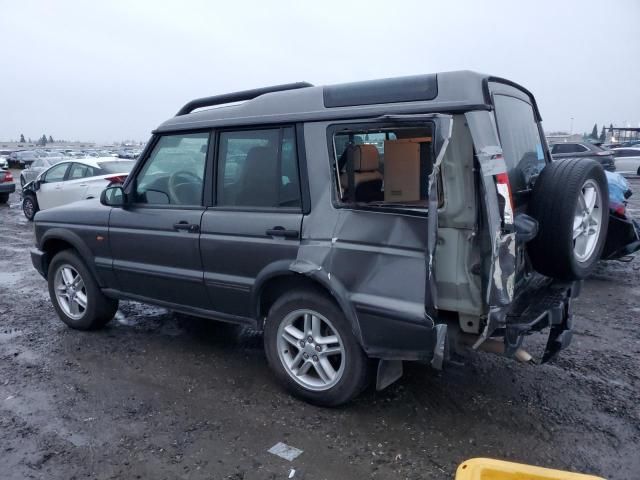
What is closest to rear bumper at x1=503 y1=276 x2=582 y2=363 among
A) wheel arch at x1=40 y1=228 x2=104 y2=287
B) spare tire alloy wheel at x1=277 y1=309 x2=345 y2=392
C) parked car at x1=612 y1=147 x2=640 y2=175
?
spare tire alloy wheel at x1=277 y1=309 x2=345 y2=392

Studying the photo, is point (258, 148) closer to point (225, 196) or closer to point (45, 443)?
point (225, 196)

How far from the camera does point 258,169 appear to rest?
3797 millimetres

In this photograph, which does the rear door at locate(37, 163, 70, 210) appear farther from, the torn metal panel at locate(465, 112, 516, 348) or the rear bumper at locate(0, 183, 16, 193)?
the torn metal panel at locate(465, 112, 516, 348)

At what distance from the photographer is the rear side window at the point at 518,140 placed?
317 cm

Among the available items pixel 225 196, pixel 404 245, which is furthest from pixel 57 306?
pixel 404 245

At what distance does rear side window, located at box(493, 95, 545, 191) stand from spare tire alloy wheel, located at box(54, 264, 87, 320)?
3916 mm

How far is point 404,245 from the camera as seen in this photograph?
3.07 meters

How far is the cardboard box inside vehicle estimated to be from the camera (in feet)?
11.5

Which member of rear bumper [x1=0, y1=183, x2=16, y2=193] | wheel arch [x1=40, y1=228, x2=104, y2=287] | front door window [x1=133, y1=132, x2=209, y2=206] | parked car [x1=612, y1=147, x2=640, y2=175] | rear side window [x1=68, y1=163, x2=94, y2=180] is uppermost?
front door window [x1=133, y1=132, x2=209, y2=206]

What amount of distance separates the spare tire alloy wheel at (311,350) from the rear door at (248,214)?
38 cm

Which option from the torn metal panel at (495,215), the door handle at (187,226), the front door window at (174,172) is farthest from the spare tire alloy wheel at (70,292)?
the torn metal panel at (495,215)

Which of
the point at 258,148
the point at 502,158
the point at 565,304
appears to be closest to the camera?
the point at 502,158

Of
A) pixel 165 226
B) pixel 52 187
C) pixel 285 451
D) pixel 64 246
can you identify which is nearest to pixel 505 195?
pixel 285 451

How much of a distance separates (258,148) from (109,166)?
921 cm
